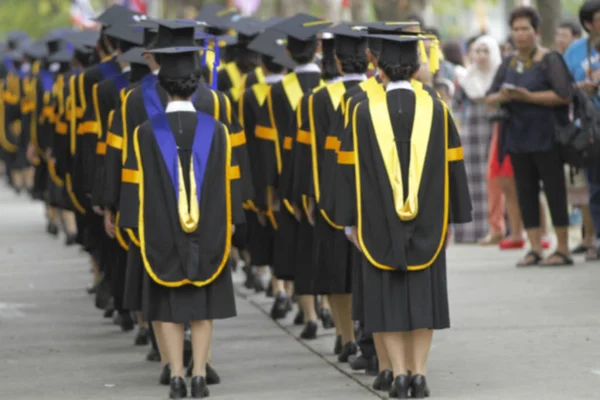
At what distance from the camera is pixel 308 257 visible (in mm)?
11203

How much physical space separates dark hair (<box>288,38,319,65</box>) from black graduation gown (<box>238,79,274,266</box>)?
0.82m

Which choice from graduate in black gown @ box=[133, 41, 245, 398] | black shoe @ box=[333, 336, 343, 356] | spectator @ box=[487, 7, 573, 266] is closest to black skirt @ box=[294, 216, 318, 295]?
black shoe @ box=[333, 336, 343, 356]

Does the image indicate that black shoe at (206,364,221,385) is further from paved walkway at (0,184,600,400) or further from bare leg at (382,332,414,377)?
bare leg at (382,332,414,377)

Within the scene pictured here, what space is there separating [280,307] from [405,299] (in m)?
3.87

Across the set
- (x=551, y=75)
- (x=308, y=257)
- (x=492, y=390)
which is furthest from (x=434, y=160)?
(x=551, y=75)

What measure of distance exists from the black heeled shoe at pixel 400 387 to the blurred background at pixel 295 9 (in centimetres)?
981

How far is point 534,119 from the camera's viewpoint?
49.2 ft

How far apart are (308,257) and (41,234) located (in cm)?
1142

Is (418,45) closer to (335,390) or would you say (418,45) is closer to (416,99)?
(416,99)

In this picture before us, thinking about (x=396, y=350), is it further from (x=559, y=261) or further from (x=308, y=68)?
(x=559, y=261)

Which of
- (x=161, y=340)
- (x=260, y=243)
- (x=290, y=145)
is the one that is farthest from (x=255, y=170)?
(x=161, y=340)

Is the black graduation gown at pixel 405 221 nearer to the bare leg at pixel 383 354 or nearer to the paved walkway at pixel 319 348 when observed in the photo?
the bare leg at pixel 383 354

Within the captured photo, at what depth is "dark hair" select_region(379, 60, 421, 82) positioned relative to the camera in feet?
30.3

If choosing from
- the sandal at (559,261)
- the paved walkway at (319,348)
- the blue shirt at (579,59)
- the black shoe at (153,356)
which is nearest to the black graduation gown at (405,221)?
the paved walkway at (319,348)
